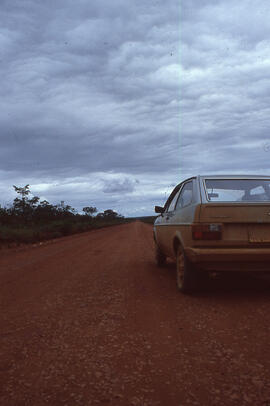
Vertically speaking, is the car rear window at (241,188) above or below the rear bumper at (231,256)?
above

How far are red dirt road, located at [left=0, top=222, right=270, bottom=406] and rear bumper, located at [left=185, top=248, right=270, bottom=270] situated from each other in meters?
0.55

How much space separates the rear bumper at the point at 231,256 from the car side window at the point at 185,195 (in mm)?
1027

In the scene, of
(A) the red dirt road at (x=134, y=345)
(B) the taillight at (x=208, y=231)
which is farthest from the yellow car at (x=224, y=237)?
(A) the red dirt road at (x=134, y=345)

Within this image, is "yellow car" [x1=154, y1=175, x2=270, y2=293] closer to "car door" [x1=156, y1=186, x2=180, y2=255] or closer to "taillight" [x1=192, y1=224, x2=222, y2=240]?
"taillight" [x1=192, y1=224, x2=222, y2=240]

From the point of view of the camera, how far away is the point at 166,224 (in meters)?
6.71

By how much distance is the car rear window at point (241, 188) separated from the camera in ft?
17.9

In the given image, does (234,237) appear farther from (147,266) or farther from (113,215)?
(113,215)

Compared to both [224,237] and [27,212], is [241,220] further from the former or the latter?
[27,212]

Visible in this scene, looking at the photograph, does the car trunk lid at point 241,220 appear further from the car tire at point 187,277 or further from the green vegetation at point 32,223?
the green vegetation at point 32,223

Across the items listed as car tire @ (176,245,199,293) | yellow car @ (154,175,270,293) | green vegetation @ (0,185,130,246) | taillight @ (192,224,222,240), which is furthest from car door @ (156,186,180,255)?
green vegetation @ (0,185,130,246)

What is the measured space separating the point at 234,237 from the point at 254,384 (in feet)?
8.01

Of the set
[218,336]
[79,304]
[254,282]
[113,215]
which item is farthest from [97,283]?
[113,215]

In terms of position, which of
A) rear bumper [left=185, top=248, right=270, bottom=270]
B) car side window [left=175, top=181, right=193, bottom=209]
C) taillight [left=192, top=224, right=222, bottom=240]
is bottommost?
rear bumper [left=185, top=248, right=270, bottom=270]

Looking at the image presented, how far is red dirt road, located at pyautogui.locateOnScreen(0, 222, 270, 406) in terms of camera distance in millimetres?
2439
